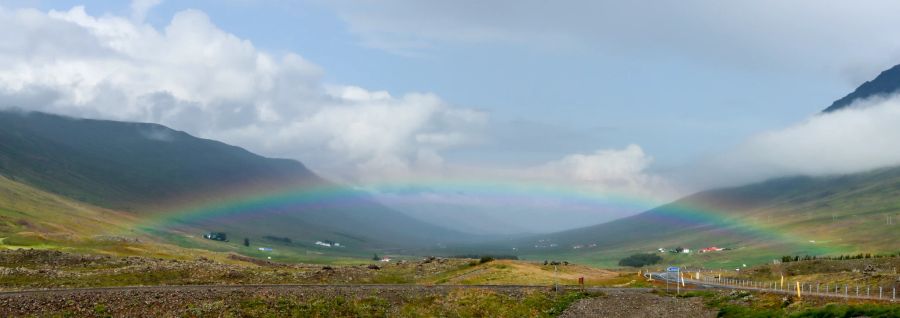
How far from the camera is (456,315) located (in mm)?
64188

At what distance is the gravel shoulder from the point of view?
66238 mm

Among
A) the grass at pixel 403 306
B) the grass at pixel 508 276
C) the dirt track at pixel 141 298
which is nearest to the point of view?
the dirt track at pixel 141 298

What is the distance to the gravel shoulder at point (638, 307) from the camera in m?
66.2

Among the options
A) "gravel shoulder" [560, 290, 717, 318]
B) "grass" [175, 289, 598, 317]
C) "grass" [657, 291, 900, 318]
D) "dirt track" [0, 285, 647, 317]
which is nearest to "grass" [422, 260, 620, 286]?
"gravel shoulder" [560, 290, 717, 318]

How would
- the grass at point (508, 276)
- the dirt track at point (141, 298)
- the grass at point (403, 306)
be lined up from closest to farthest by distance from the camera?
1. the dirt track at point (141, 298)
2. the grass at point (403, 306)
3. the grass at point (508, 276)

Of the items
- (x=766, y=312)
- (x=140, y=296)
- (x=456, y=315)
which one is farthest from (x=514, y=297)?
(x=140, y=296)

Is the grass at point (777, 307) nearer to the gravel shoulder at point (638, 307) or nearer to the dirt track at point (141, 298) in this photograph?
the gravel shoulder at point (638, 307)

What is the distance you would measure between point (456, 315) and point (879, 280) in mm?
47237

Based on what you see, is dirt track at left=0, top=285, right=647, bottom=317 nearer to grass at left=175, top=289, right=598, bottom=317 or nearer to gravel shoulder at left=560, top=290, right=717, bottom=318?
grass at left=175, top=289, right=598, bottom=317

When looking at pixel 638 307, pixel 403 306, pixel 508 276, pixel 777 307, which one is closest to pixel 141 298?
pixel 403 306

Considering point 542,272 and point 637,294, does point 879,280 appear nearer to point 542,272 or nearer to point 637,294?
point 637,294

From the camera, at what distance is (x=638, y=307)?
72.6 meters

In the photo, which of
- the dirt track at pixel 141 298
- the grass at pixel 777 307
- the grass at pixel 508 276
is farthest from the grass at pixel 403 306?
the grass at pixel 508 276

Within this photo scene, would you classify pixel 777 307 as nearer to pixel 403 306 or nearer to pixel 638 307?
pixel 638 307
